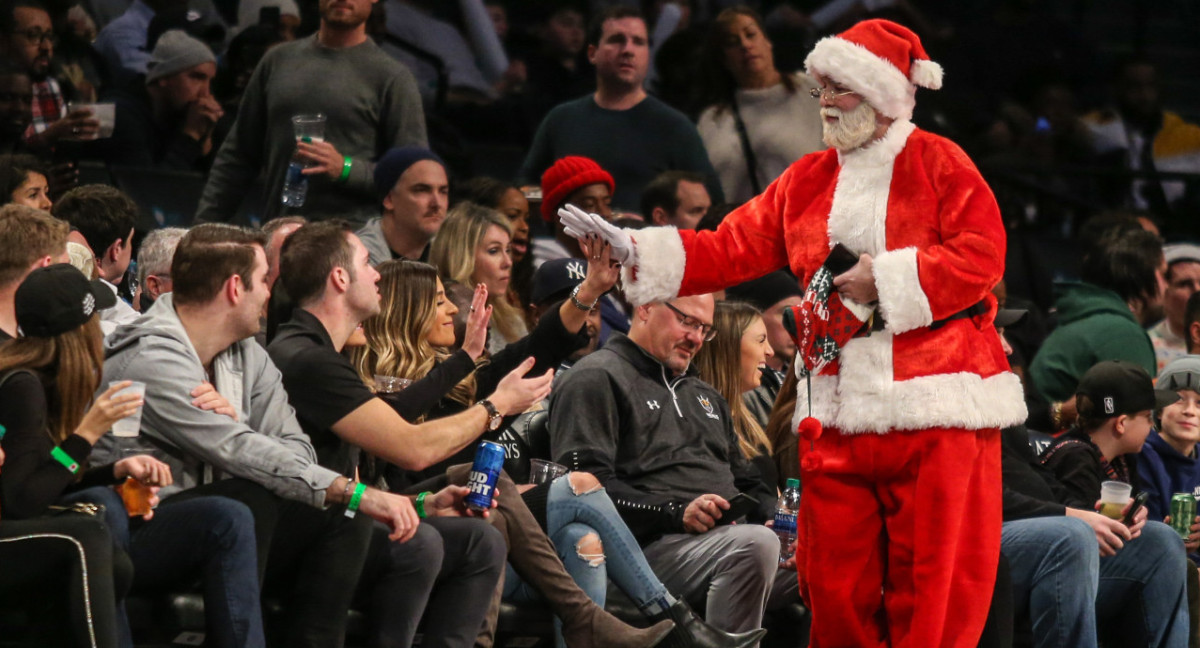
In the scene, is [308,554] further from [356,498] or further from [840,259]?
[840,259]

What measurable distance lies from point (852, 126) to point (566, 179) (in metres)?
2.54

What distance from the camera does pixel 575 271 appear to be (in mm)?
5641

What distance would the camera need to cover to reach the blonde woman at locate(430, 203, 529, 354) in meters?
5.83

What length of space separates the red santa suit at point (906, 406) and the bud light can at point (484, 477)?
65 cm

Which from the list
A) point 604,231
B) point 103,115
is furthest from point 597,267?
point 103,115

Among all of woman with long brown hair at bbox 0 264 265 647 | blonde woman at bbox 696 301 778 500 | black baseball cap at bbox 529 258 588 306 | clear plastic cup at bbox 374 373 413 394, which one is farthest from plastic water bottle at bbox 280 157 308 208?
woman with long brown hair at bbox 0 264 265 647

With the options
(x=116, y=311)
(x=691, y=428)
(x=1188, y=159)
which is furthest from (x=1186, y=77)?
(x=116, y=311)

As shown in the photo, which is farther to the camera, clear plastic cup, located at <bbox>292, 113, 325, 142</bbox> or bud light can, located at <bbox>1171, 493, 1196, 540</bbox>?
clear plastic cup, located at <bbox>292, 113, 325, 142</bbox>

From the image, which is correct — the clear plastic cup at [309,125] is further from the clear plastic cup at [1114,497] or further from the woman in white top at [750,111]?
the clear plastic cup at [1114,497]

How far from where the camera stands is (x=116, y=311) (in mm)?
4793

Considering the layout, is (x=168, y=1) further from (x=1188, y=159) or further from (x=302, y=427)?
(x=1188, y=159)

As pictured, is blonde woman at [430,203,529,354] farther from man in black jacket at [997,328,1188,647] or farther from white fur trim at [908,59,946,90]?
white fur trim at [908,59,946,90]

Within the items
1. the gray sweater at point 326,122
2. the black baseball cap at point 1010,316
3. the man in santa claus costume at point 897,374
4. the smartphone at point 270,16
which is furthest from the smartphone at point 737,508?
the smartphone at point 270,16

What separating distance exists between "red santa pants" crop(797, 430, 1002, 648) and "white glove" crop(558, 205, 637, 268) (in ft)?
2.15
